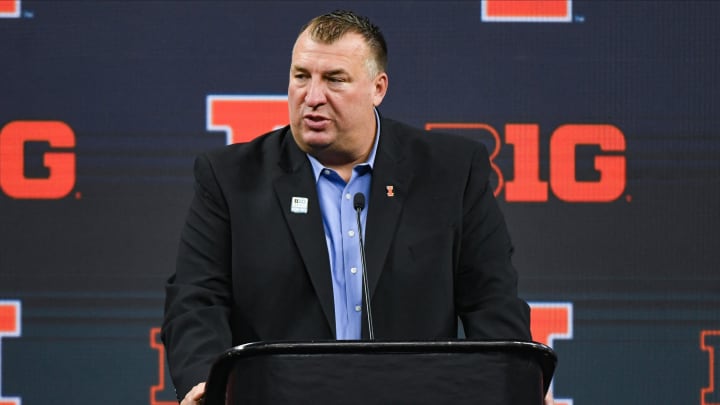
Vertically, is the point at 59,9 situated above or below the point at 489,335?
above

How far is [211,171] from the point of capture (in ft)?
8.16

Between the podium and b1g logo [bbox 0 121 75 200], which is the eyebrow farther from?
b1g logo [bbox 0 121 75 200]

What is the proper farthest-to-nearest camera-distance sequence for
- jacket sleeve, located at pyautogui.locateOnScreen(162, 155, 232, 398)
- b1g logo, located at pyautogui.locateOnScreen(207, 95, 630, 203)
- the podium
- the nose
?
b1g logo, located at pyautogui.locateOnScreen(207, 95, 630, 203) → the nose → jacket sleeve, located at pyautogui.locateOnScreen(162, 155, 232, 398) → the podium

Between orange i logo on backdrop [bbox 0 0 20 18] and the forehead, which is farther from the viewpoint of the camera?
orange i logo on backdrop [bbox 0 0 20 18]

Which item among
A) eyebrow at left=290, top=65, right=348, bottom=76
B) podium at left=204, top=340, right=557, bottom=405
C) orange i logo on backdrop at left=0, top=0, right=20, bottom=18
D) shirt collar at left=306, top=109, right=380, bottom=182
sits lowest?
podium at left=204, top=340, right=557, bottom=405

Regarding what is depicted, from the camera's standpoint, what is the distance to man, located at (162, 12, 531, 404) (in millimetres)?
2369

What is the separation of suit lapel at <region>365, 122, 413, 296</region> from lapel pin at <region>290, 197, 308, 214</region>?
14 centimetres

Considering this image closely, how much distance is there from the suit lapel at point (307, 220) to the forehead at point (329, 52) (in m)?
0.22

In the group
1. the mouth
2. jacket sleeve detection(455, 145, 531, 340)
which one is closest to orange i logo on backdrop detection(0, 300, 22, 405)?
the mouth

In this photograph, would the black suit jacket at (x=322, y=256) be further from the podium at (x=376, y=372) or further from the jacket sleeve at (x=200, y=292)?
the podium at (x=376, y=372)

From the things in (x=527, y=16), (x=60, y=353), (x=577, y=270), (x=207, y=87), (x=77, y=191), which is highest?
(x=527, y=16)

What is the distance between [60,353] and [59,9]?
1.13 meters

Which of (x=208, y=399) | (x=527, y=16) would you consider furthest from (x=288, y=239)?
(x=527, y=16)

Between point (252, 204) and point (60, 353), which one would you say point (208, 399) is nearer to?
point (252, 204)
